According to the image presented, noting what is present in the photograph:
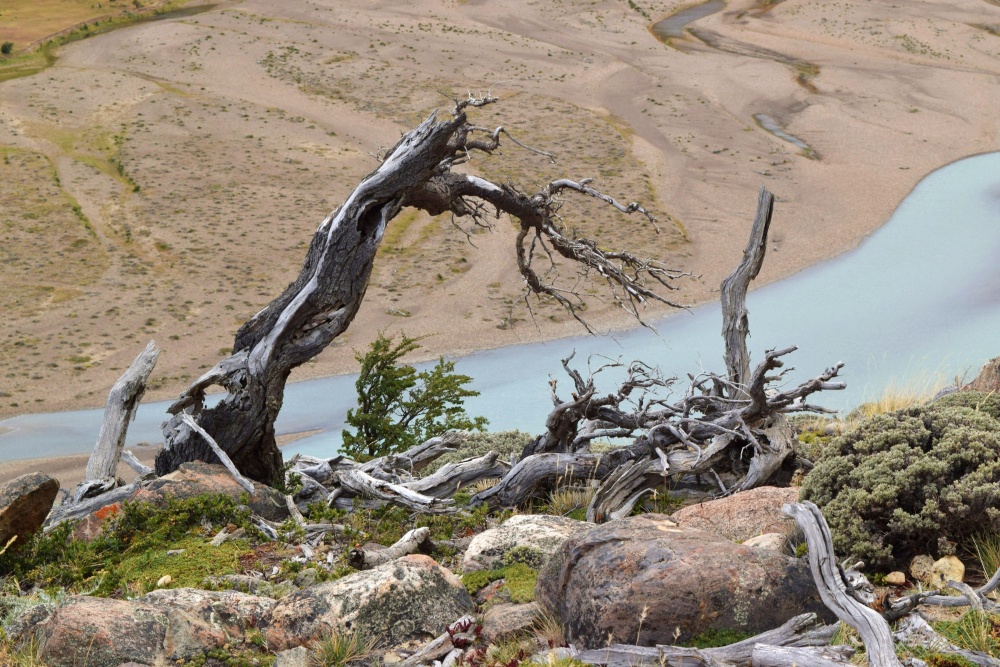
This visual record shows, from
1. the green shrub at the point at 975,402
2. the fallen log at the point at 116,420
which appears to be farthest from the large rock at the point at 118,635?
the green shrub at the point at 975,402

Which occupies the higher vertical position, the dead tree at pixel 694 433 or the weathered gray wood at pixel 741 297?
the weathered gray wood at pixel 741 297

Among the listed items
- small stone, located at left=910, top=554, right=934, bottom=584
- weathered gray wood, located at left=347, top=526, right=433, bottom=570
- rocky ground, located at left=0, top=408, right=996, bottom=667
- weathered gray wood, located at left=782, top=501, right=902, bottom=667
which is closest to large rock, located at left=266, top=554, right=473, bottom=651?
rocky ground, located at left=0, top=408, right=996, bottom=667

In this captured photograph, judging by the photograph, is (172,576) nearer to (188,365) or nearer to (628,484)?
(628,484)

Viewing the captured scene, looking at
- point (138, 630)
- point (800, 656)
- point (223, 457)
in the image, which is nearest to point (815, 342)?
point (223, 457)

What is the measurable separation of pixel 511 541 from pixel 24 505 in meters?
4.45

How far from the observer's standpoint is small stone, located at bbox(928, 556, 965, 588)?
7.55 metres

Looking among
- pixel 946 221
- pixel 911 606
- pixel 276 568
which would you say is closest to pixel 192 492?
pixel 276 568

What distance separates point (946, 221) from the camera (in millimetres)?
35938

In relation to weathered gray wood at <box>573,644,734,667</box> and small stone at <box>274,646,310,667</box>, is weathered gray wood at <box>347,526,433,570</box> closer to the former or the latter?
small stone at <box>274,646,310,667</box>

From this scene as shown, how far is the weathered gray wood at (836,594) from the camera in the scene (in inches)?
229

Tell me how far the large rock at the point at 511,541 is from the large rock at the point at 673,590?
166 centimetres

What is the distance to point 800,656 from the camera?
5949 millimetres

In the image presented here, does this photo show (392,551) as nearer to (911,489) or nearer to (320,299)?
(320,299)

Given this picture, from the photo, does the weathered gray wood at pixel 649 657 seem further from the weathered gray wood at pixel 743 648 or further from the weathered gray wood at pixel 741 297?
the weathered gray wood at pixel 741 297
